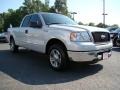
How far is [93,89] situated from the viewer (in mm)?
5383

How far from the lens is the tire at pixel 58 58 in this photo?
695 cm

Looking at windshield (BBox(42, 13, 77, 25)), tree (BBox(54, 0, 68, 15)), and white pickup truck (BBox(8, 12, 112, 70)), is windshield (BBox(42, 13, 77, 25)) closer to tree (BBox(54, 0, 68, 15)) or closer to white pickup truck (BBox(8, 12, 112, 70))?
white pickup truck (BBox(8, 12, 112, 70))

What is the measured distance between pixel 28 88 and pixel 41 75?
127 cm

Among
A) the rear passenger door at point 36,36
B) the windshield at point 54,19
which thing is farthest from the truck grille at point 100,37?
the rear passenger door at point 36,36

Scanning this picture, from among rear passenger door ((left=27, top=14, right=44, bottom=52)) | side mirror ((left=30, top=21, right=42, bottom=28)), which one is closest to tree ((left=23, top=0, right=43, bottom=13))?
rear passenger door ((left=27, top=14, right=44, bottom=52))

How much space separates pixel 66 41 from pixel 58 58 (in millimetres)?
639

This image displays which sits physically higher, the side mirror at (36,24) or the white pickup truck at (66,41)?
the side mirror at (36,24)

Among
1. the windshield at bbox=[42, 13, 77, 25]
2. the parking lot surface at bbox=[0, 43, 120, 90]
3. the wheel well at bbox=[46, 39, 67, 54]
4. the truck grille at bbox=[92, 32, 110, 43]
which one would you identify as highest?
the windshield at bbox=[42, 13, 77, 25]

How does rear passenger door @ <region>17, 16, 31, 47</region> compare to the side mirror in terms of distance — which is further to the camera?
rear passenger door @ <region>17, 16, 31, 47</region>

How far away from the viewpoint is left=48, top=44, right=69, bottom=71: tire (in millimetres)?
6952

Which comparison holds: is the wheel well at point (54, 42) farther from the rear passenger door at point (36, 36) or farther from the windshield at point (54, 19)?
the windshield at point (54, 19)

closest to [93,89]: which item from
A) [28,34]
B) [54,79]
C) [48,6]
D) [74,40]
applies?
[54,79]

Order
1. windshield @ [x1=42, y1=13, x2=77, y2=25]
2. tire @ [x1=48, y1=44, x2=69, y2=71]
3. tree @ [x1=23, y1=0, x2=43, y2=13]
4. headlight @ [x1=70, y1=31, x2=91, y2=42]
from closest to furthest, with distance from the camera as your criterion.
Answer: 1. headlight @ [x1=70, y1=31, x2=91, y2=42]
2. tire @ [x1=48, y1=44, x2=69, y2=71]
3. windshield @ [x1=42, y1=13, x2=77, y2=25]
4. tree @ [x1=23, y1=0, x2=43, y2=13]

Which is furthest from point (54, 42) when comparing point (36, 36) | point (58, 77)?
point (58, 77)
